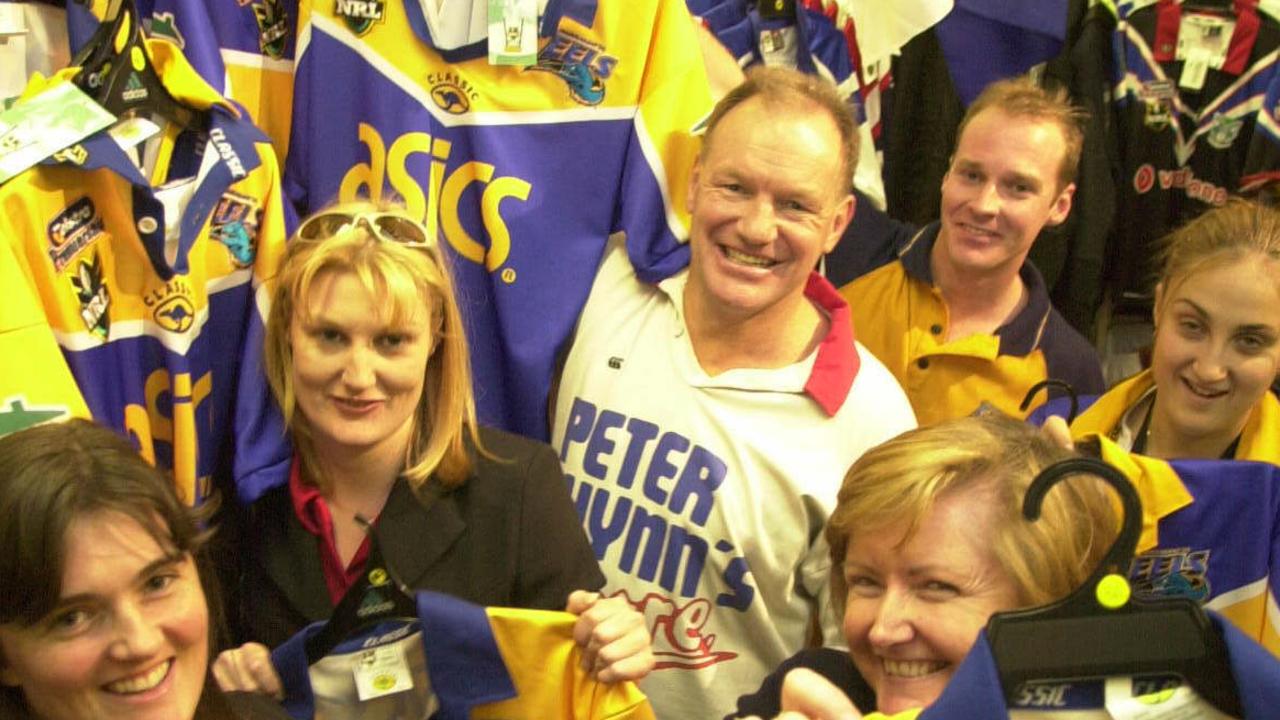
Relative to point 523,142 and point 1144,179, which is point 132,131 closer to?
point 523,142

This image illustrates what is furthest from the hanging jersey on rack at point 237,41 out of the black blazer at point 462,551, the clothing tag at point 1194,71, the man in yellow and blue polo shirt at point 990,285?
the clothing tag at point 1194,71

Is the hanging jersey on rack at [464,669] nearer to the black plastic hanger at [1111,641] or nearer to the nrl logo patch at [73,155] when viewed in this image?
the black plastic hanger at [1111,641]

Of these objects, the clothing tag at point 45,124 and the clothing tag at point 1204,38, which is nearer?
the clothing tag at point 45,124

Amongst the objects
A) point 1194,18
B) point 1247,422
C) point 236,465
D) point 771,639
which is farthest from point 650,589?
point 1194,18

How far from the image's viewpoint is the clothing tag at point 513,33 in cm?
205

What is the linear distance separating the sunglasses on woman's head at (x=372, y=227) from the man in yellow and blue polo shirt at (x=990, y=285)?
984mm

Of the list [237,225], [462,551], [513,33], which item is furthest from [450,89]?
[462,551]

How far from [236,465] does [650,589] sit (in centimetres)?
61

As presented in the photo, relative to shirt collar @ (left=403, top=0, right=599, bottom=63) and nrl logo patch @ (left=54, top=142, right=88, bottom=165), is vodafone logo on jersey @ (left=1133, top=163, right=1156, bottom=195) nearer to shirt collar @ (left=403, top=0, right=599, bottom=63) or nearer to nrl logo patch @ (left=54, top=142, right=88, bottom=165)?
shirt collar @ (left=403, top=0, right=599, bottom=63)

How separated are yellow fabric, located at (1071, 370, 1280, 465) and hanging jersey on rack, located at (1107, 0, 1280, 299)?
4.11ft

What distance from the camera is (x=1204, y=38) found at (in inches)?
125

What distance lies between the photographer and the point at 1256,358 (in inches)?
72.8

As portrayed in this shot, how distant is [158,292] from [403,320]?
1.11ft

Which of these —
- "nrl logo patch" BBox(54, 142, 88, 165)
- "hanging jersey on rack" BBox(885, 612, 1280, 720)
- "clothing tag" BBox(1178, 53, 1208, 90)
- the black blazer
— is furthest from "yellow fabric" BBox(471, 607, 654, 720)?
"clothing tag" BBox(1178, 53, 1208, 90)
